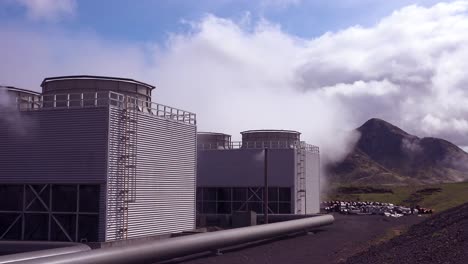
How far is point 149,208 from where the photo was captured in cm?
3194

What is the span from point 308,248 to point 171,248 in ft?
31.2

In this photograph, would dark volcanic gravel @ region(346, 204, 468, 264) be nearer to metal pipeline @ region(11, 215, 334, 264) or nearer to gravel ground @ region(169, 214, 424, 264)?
gravel ground @ region(169, 214, 424, 264)

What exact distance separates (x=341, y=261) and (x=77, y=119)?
14440mm

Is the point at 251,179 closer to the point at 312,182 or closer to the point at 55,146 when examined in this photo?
the point at 312,182

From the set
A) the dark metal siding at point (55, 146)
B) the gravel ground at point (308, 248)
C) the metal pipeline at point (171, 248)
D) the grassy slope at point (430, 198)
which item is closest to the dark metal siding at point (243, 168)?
the gravel ground at point (308, 248)

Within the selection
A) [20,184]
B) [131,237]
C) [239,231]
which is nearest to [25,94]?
[20,184]

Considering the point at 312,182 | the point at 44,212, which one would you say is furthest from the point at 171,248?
the point at 312,182

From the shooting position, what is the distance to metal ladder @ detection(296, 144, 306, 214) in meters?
52.0

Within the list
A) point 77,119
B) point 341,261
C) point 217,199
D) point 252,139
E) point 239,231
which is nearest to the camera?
point 341,261

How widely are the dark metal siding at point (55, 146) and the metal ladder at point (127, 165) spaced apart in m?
1.20

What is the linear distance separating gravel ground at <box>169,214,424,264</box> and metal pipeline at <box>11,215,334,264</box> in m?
0.53

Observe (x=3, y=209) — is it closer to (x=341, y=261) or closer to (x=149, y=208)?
(x=149, y=208)

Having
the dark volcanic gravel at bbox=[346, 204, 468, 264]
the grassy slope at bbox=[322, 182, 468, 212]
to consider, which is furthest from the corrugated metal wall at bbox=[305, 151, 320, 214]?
the dark volcanic gravel at bbox=[346, 204, 468, 264]

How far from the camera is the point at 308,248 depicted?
29031 millimetres
